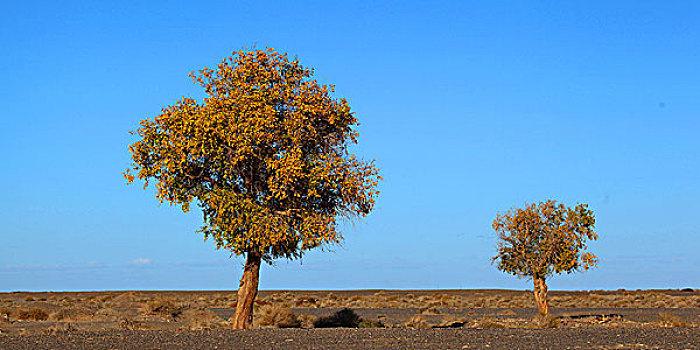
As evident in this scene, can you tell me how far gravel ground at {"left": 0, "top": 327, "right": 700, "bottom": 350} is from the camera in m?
17.1

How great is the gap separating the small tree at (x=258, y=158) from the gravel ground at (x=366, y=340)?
3.28 meters

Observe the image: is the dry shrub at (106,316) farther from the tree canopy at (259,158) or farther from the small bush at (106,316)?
the tree canopy at (259,158)

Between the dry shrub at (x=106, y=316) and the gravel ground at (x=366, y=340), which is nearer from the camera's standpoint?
the gravel ground at (x=366, y=340)

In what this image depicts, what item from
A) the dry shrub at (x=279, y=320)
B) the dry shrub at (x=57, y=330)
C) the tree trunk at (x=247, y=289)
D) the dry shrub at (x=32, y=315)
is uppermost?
the tree trunk at (x=247, y=289)

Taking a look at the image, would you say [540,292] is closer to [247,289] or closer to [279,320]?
[279,320]

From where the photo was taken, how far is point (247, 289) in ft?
78.1

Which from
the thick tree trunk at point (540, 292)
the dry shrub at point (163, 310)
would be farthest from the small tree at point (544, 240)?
the dry shrub at point (163, 310)

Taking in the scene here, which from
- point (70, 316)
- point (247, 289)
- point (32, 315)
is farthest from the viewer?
point (32, 315)

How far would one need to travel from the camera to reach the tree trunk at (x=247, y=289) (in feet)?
78.2

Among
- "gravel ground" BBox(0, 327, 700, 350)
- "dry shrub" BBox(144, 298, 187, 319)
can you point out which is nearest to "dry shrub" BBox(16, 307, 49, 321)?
"dry shrub" BBox(144, 298, 187, 319)

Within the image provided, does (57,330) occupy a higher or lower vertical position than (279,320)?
lower

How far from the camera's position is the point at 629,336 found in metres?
19.7

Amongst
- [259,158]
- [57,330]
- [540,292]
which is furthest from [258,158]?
[540,292]

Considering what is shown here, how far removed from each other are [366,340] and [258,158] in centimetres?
666
